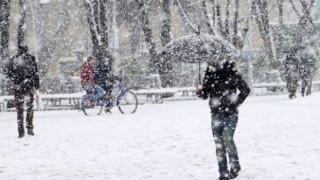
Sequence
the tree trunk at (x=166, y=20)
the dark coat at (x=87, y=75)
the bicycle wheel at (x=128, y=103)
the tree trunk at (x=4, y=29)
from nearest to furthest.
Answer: the dark coat at (x=87, y=75), the bicycle wheel at (x=128, y=103), the tree trunk at (x=4, y=29), the tree trunk at (x=166, y=20)

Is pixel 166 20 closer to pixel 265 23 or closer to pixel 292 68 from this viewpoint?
pixel 265 23

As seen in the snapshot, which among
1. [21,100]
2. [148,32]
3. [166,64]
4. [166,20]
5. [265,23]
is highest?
[166,20]

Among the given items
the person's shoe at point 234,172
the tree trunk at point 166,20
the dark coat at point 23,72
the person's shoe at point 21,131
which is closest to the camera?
the person's shoe at point 234,172

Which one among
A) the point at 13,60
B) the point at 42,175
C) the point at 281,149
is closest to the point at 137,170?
the point at 42,175

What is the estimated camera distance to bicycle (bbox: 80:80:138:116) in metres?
18.0

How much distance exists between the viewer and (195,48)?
20.6 meters

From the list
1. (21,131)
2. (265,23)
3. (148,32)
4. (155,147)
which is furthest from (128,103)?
(265,23)

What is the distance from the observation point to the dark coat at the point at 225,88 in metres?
7.73

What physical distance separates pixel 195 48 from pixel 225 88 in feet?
42.3

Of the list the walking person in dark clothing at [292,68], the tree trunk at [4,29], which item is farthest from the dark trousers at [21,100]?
the walking person in dark clothing at [292,68]

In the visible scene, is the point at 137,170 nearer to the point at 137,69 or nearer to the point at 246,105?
the point at 246,105

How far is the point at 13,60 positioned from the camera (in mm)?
12961

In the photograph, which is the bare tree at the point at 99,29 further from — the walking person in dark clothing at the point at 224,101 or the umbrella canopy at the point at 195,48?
the walking person in dark clothing at the point at 224,101

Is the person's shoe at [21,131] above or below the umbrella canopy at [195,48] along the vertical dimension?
below
